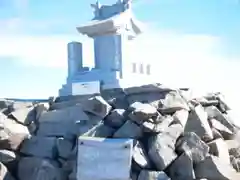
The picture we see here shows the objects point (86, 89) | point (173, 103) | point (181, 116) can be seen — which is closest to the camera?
point (181, 116)

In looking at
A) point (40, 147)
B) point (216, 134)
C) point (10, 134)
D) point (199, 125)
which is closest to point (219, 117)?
point (216, 134)

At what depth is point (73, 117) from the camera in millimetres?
6211

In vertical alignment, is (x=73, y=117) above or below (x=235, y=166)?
above

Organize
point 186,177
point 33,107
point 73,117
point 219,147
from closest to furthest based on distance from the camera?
point 186,177 < point 219,147 < point 73,117 < point 33,107

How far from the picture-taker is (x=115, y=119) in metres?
5.79

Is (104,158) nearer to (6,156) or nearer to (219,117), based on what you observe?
(6,156)

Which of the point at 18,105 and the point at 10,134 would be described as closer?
the point at 10,134

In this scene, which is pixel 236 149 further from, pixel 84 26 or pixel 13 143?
pixel 84 26

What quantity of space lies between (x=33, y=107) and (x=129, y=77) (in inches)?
105

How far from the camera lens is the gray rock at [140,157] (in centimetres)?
525

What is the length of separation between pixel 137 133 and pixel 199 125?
95 centimetres

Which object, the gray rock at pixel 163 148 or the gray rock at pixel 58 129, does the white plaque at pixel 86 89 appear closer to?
the gray rock at pixel 58 129

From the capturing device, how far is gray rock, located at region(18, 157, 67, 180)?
564 cm

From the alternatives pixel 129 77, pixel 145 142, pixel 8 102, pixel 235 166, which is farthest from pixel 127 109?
pixel 129 77
